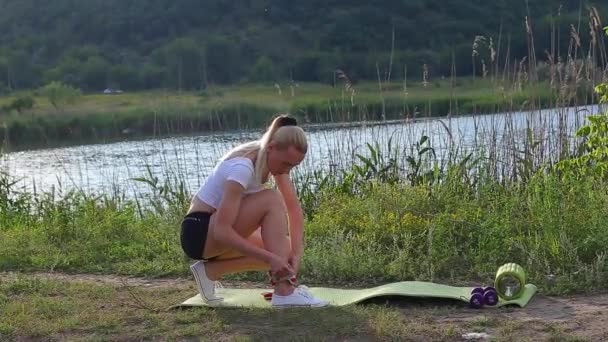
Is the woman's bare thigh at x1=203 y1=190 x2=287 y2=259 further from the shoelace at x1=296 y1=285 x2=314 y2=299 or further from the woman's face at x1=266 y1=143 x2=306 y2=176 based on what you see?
the shoelace at x1=296 y1=285 x2=314 y2=299

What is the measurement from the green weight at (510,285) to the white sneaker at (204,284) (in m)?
1.30

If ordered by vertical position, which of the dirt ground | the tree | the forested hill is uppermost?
the forested hill

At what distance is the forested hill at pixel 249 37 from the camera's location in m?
11.6

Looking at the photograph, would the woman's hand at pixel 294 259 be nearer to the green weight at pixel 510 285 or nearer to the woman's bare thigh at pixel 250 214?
the woman's bare thigh at pixel 250 214

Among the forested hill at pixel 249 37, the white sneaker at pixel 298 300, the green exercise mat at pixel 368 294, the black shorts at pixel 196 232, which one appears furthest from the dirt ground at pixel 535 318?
the forested hill at pixel 249 37

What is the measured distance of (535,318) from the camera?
376cm

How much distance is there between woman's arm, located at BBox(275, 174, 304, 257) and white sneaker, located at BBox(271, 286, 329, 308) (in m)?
0.20

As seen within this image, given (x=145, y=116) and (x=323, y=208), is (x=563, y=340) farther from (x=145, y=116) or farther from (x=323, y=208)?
(x=145, y=116)

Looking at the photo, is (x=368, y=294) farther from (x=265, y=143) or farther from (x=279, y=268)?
(x=265, y=143)

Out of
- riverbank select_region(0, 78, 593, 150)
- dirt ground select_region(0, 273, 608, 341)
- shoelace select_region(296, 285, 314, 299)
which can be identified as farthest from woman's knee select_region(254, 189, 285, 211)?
riverbank select_region(0, 78, 593, 150)

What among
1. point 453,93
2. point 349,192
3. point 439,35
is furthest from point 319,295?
point 439,35

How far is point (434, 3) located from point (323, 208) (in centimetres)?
889

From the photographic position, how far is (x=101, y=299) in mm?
4430

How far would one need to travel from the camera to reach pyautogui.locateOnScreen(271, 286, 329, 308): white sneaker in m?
3.98
